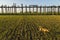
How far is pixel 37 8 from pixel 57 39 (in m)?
62.4

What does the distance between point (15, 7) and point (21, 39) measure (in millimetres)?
63248

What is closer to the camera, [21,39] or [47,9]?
[21,39]

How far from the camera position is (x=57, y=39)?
344 inches

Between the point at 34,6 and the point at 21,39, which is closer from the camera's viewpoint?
the point at 21,39

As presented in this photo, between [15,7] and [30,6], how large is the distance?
227 inches

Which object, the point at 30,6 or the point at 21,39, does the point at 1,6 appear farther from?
the point at 21,39

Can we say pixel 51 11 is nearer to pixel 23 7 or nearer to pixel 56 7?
pixel 56 7

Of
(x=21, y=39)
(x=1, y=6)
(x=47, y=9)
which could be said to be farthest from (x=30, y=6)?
(x=21, y=39)

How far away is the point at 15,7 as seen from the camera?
71.6m

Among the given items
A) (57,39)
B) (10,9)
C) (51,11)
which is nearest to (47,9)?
(51,11)

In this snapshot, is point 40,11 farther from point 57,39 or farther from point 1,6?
point 57,39

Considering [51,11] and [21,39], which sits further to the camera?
[51,11]

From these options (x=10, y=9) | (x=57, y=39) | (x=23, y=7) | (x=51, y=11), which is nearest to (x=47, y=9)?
(x=51, y=11)

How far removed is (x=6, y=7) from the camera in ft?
230
